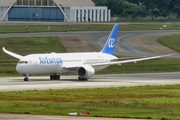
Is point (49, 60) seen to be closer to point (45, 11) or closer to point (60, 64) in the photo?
point (60, 64)

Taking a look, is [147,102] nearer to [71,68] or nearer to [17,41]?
[71,68]

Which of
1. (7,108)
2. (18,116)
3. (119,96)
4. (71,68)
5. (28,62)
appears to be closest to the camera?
(18,116)

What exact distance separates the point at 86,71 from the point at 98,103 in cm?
2253

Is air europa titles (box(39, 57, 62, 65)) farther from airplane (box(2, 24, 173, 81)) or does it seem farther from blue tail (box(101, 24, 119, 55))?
blue tail (box(101, 24, 119, 55))

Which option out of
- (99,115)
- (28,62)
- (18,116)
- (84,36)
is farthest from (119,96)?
(84,36)

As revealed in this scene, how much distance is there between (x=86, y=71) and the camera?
51.0 m

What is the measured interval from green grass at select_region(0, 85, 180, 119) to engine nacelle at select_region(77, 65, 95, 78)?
47.9 ft

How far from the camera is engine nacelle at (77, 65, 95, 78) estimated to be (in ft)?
168

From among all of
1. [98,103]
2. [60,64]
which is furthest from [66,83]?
[98,103]

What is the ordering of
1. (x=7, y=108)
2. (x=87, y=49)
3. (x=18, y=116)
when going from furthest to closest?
(x=87, y=49) → (x=7, y=108) → (x=18, y=116)

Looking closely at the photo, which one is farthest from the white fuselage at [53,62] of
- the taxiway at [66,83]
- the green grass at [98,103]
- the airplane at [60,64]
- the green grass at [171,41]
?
the green grass at [171,41]

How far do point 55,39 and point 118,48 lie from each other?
55.8 ft

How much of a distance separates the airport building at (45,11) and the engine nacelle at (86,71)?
119034mm

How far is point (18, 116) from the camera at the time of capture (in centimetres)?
2303
